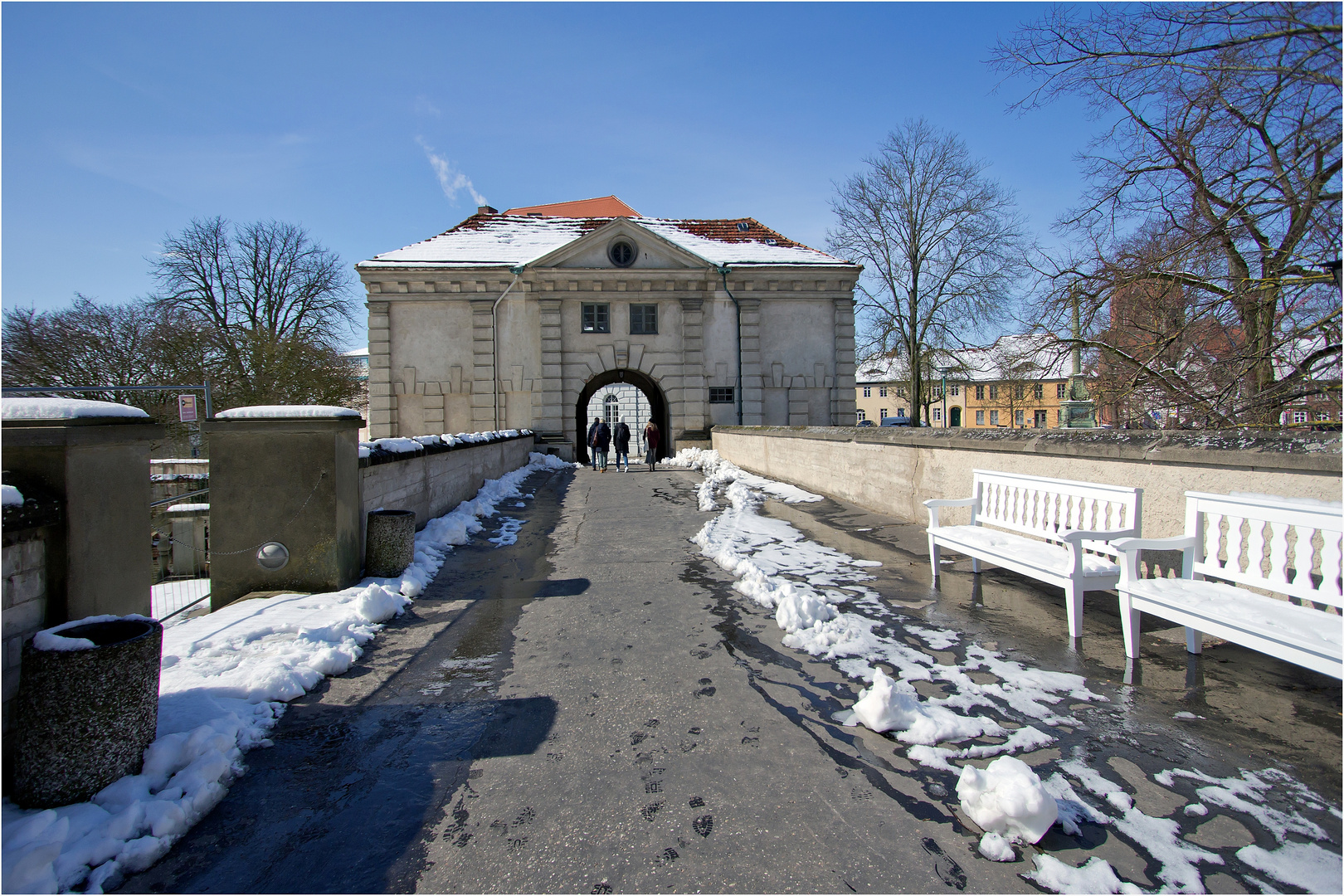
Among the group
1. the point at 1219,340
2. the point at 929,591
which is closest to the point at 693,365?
the point at 1219,340

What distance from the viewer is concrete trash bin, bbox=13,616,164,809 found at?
2459 mm

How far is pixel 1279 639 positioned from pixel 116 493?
5661 millimetres

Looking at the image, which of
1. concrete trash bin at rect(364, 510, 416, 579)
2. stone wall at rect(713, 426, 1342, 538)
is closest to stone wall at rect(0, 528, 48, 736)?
concrete trash bin at rect(364, 510, 416, 579)

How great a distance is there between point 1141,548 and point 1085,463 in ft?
6.82

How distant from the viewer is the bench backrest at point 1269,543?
10.2 ft

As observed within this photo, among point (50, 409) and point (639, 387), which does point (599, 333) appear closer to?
point (639, 387)

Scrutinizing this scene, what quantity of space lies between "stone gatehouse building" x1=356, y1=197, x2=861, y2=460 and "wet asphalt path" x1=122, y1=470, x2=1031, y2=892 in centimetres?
2072

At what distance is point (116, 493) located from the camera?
11.0 feet

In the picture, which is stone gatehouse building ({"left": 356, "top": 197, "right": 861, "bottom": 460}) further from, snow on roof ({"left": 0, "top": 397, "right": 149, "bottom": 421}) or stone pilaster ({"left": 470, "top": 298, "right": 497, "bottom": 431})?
snow on roof ({"left": 0, "top": 397, "right": 149, "bottom": 421})

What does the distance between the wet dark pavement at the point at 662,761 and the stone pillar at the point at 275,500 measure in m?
1.13

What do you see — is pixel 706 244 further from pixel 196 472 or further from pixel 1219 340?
pixel 1219 340

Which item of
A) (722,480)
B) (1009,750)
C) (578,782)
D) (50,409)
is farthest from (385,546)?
(722,480)

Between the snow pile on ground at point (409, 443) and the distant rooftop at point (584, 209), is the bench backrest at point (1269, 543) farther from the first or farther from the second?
the distant rooftop at point (584, 209)

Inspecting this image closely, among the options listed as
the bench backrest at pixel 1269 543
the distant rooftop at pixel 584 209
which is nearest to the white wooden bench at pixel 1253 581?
the bench backrest at pixel 1269 543
